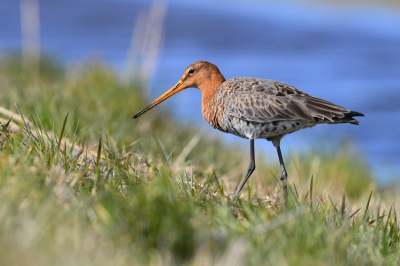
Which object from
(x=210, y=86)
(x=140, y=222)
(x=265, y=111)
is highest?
(x=210, y=86)

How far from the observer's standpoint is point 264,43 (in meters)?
19.8

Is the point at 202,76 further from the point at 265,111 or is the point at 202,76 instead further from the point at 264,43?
the point at 264,43

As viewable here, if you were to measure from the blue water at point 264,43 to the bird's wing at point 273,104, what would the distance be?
4368 millimetres

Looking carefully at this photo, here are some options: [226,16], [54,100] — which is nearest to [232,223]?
[54,100]

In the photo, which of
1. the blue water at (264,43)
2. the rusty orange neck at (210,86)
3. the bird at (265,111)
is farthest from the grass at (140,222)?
the blue water at (264,43)

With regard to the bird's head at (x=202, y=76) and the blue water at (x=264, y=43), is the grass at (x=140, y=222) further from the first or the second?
the blue water at (x=264, y=43)

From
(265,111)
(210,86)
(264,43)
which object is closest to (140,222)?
(265,111)

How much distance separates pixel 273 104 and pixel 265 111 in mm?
82

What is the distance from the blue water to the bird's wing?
4.37 meters

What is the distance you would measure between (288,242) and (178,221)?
1.71 ft

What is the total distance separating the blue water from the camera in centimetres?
1429

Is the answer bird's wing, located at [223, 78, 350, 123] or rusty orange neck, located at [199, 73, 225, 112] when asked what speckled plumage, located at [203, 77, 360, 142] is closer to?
bird's wing, located at [223, 78, 350, 123]

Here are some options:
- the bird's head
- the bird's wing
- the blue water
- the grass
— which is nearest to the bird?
the bird's wing

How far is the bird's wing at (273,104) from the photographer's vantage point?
16.4 feet
